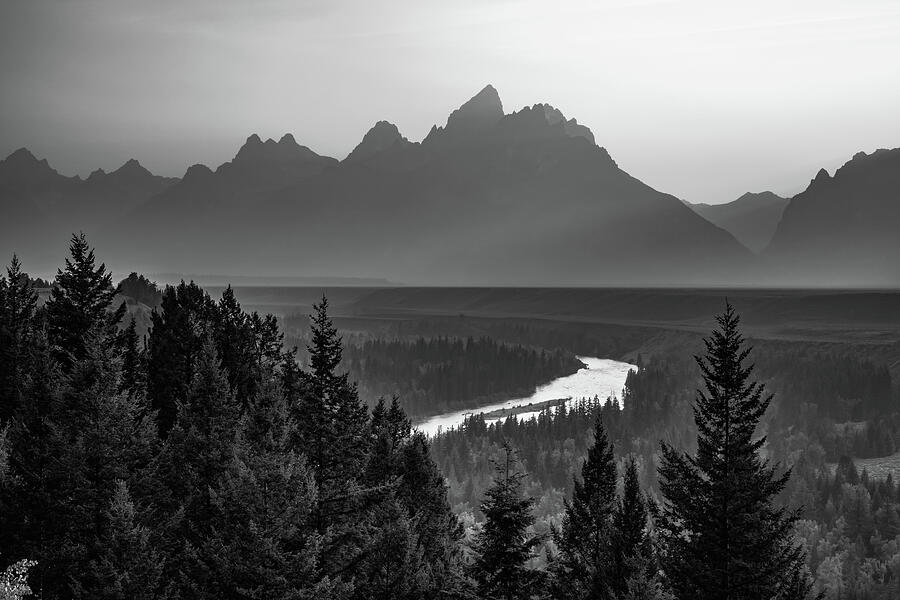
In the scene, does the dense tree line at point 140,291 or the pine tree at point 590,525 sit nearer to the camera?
the pine tree at point 590,525

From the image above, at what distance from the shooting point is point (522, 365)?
196 metres

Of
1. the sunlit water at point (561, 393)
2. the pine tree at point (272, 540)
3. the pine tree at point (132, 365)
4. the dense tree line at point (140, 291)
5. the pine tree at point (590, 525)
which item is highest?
the dense tree line at point (140, 291)

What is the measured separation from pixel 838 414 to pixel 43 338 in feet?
475

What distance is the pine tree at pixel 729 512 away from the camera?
27.0m

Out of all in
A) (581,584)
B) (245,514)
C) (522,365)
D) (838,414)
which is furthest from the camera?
(522,365)

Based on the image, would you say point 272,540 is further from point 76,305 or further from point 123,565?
point 76,305

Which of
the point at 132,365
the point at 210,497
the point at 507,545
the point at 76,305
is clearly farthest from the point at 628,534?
the point at 76,305

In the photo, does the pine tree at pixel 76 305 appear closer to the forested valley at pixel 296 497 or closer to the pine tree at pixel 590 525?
the forested valley at pixel 296 497

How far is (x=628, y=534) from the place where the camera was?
3422 centimetres

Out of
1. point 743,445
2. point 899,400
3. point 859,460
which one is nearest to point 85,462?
point 743,445

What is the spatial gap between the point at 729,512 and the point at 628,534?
7986 millimetres

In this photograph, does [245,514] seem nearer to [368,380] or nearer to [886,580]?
[886,580]

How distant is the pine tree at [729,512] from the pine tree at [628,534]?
9.54 ft

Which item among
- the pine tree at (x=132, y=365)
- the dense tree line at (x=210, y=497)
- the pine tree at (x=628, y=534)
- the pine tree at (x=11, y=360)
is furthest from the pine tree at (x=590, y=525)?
the pine tree at (x=11, y=360)
